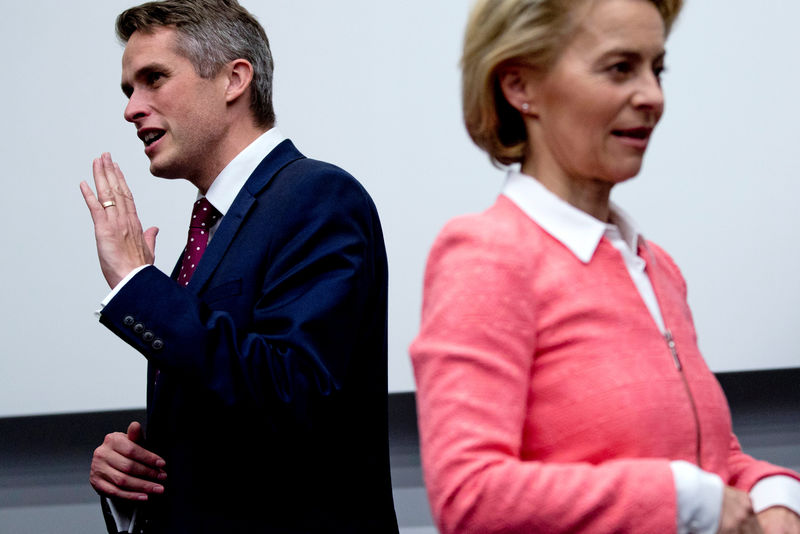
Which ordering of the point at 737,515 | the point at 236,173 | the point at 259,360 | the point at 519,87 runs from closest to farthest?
the point at 737,515, the point at 519,87, the point at 259,360, the point at 236,173

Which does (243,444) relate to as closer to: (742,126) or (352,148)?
(352,148)

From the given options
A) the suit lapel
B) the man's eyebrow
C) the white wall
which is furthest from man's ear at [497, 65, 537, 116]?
the white wall

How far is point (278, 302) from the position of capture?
118 centimetres

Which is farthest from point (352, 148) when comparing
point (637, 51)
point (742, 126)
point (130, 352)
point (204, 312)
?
point (637, 51)

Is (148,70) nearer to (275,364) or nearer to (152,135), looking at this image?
(152,135)

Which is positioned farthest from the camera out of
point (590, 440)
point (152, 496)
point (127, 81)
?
point (127, 81)

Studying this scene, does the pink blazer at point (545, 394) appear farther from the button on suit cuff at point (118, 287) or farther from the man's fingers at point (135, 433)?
the man's fingers at point (135, 433)

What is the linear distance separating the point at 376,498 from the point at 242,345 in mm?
300

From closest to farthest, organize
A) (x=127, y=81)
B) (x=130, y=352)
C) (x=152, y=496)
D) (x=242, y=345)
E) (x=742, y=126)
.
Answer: (x=242, y=345) < (x=152, y=496) < (x=127, y=81) < (x=742, y=126) < (x=130, y=352)

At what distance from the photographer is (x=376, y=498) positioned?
1.25 metres

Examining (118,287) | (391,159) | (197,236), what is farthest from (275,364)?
(391,159)

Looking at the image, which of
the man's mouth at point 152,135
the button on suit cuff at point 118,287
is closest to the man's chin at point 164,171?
the man's mouth at point 152,135

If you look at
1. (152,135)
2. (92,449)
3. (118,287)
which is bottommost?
(92,449)

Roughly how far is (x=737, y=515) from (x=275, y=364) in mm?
575
